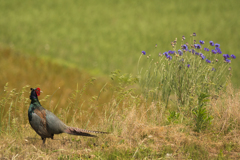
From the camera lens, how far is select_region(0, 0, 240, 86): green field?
11.5 meters

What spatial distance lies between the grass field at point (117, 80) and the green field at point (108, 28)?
48 mm

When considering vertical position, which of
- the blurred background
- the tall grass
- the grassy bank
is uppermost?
the blurred background

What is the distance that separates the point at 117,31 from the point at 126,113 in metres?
9.24

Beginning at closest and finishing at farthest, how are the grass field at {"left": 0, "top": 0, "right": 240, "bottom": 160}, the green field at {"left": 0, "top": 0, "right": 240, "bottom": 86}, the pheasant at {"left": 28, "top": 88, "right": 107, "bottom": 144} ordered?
the pheasant at {"left": 28, "top": 88, "right": 107, "bottom": 144} < the grass field at {"left": 0, "top": 0, "right": 240, "bottom": 160} < the green field at {"left": 0, "top": 0, "right": 240, "bottom": 86}

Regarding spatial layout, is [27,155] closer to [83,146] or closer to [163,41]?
[83,146]

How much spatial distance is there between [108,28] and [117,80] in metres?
8.91

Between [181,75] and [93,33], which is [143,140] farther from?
[93,33]

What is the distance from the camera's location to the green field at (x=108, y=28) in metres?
11.5

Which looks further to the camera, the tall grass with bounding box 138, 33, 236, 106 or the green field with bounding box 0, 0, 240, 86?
the green field with bounding box 0, 0, 240, 86

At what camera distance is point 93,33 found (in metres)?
13.4

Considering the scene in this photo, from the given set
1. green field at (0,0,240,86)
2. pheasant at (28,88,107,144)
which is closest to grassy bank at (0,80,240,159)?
pheasant at (28,88,107,144)

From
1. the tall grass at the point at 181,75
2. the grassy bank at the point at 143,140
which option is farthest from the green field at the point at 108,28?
the grassy bank at the point at 143,140

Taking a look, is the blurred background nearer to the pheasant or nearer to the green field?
the green field

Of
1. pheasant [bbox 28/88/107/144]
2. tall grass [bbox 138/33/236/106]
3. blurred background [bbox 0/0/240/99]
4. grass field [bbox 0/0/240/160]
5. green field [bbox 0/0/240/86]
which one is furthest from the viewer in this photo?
green field [bbox 0/0/240/86]
